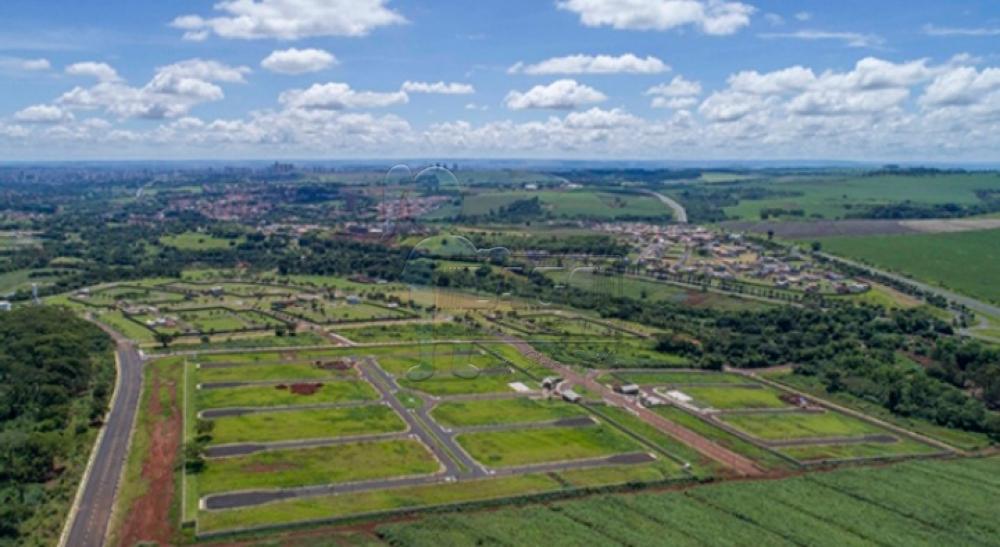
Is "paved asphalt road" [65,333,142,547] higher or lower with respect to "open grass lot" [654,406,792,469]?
higher

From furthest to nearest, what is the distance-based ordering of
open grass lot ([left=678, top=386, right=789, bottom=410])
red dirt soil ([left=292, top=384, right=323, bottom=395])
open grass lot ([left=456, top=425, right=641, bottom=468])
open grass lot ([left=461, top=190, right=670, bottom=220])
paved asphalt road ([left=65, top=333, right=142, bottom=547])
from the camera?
open grass lot ([left=461, top=190, right=670, bottom=220]) → open grass lot ([left=678, top=386, right=789, bottom=410]) → red dirt soil ([left=292, top=384, right=323, bottom=395]) → open grass lot ([left=456, top=425, right=641, bottom=468]) → paved asphalt road ([left=65, top=333, right=142, bottom=547])

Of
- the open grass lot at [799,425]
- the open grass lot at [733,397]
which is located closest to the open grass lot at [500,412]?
the open grass lot at [733,397]

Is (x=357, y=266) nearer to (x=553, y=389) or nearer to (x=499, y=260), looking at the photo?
(x=499, y=260)

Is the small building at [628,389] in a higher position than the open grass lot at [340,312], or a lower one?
lower

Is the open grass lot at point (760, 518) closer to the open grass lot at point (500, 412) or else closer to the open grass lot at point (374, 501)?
the open grass lot at point (374, 501)

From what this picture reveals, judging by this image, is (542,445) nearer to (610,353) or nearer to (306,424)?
(306,424)

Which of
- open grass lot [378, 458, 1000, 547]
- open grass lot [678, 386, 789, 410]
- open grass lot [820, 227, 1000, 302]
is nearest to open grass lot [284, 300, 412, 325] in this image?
open grass lot [678, 386, 789, 410]

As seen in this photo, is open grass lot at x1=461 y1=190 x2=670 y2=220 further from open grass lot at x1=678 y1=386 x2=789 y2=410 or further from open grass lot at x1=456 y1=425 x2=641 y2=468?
open grass lot at x1=456 y1=425 x2=641 y2=468
